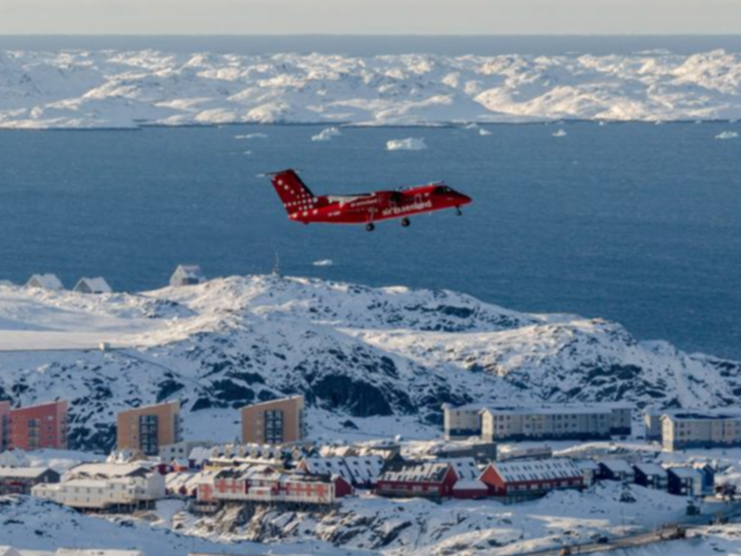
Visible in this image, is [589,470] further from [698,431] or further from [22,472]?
[22,472]

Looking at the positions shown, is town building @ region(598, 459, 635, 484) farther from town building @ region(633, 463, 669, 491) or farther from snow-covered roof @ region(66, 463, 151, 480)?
snow-covered roof @ region(66, 463, 151, 480)

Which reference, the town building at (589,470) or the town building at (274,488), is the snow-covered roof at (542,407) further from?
the town building at (274,488)

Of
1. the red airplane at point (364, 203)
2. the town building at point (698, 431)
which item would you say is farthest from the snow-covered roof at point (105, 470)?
the red airplane at point (364, 203)

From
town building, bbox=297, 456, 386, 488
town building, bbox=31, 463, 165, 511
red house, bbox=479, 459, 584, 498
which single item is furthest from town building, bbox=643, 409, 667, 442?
town building, bbox=31, 463, 165, 511

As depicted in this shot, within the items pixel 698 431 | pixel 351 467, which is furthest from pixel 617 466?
pixel 698 431

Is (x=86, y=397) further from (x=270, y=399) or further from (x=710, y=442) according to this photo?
(x=710, y=442)

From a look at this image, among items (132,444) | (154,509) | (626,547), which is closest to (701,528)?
(626,547)
